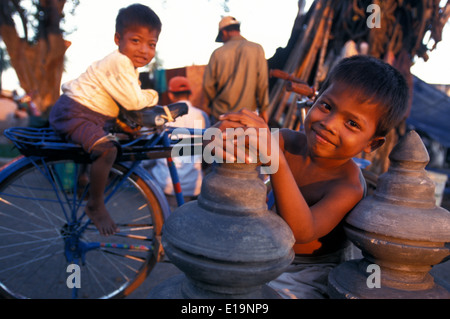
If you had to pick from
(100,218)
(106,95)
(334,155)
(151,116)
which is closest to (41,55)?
(106,95)

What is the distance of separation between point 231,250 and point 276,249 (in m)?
0.12

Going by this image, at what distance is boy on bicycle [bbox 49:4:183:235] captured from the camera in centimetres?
188

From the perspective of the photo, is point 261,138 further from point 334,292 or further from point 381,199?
point 334,292

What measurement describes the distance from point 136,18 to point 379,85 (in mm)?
1659

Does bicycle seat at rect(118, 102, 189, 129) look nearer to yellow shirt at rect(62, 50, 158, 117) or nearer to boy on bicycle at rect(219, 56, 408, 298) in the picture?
yellow shirt at rect(62, 50, 158, 117)

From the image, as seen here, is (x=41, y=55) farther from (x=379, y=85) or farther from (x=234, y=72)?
(x=379, y=85)

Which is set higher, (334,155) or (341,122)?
(341,122)

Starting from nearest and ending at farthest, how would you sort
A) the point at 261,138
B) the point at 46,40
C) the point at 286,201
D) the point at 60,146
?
the point at 261,138 → the point at 286,201 → the point at 60,146 → the point at 46,40

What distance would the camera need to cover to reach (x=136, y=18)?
6.64 feet

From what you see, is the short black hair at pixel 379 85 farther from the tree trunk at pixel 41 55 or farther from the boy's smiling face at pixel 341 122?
the tree trunk at pixel 41 55

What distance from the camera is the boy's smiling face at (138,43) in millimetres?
2055

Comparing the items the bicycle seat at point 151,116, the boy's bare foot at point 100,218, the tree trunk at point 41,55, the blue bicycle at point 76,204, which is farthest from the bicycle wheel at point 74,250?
the tree trunk at point 41,55
